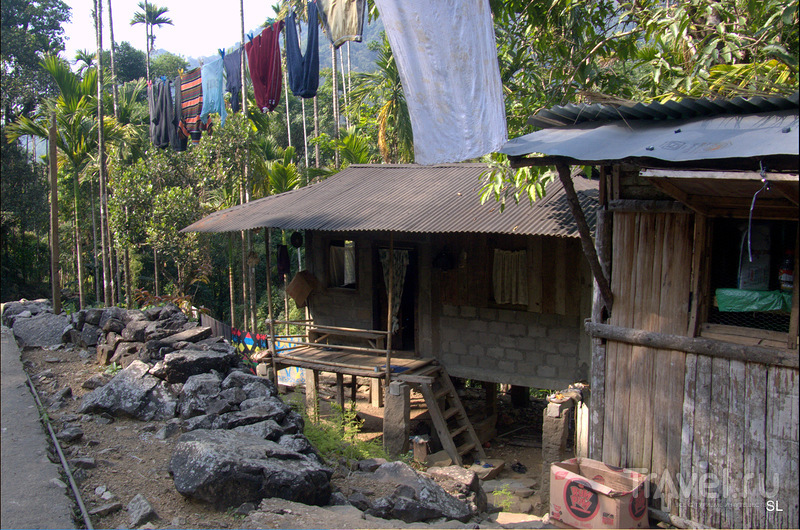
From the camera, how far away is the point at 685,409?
567 centimetres

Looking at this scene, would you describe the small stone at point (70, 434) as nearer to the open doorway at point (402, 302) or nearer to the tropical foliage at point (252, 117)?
the tropical foliage at point (252, 117)

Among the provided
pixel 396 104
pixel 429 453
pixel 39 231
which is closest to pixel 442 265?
pixel 429 453

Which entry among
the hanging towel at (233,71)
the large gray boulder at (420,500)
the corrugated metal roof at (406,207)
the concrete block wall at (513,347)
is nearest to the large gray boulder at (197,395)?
the large gray boulder at (420,500)

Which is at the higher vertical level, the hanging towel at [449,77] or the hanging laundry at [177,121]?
the hanging laundry at [177,121]

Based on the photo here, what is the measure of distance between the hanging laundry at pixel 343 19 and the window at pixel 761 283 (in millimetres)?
5785

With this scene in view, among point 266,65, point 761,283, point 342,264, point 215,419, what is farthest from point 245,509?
point 266,65

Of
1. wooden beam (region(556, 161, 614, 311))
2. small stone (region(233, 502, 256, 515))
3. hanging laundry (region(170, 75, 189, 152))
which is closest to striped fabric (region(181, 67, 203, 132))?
hanging laundry (region(170, 75, 189, 152))

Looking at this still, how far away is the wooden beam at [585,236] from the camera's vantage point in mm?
5566

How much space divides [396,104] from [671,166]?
1412cm

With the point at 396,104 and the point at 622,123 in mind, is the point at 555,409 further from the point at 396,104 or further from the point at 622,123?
the point at 396,104

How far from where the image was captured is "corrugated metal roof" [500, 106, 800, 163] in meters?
4.35

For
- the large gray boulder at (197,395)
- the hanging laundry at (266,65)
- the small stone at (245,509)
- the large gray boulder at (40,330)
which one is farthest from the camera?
the hanging laundry at (266,65)

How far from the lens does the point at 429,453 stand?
1109cm

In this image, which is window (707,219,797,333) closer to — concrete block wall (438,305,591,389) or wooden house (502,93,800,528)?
wooden house (502,93,800,528)
